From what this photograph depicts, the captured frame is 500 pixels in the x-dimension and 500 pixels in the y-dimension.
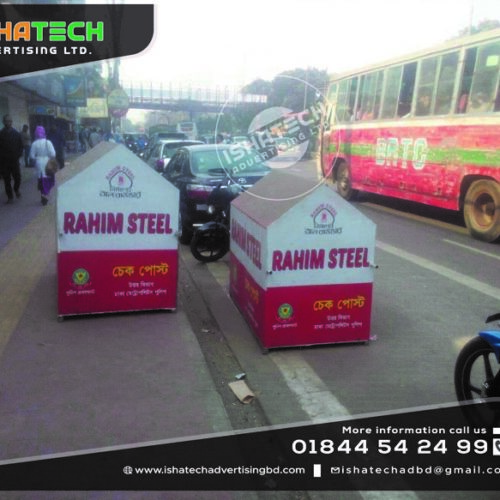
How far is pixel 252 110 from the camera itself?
4438 millimetres

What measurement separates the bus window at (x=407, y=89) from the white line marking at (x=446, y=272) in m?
4.28

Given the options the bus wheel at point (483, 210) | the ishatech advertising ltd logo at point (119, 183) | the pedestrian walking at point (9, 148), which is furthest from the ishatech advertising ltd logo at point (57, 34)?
the ishatech advertising ltd logo at point (119, 183)

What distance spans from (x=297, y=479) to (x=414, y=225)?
8.99 meters

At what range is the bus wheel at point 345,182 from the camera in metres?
14.7

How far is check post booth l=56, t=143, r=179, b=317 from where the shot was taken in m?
4.92

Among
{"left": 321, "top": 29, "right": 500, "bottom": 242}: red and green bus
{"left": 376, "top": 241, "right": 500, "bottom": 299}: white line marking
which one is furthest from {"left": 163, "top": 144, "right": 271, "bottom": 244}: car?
{"left": 376, "top": 241, "right": 500, "bottom": 299}: white line marking

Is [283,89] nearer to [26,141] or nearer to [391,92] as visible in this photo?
Answer: [391,92]

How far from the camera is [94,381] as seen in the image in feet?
12.6

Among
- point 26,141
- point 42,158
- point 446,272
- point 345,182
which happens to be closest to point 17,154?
point 42,158

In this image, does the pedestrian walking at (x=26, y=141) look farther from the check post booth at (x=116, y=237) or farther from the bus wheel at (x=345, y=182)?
the check post booth at (x=116, y=237)

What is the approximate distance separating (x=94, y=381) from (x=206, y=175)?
16.4ft

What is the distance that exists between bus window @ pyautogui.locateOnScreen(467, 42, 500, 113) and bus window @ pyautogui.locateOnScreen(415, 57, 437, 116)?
4.22 feet

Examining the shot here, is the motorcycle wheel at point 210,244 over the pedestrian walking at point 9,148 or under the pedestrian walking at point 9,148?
under

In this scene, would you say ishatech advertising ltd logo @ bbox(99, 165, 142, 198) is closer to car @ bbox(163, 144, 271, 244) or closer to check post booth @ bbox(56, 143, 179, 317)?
check post booth @ bbox(56, 143, 179, 317)
